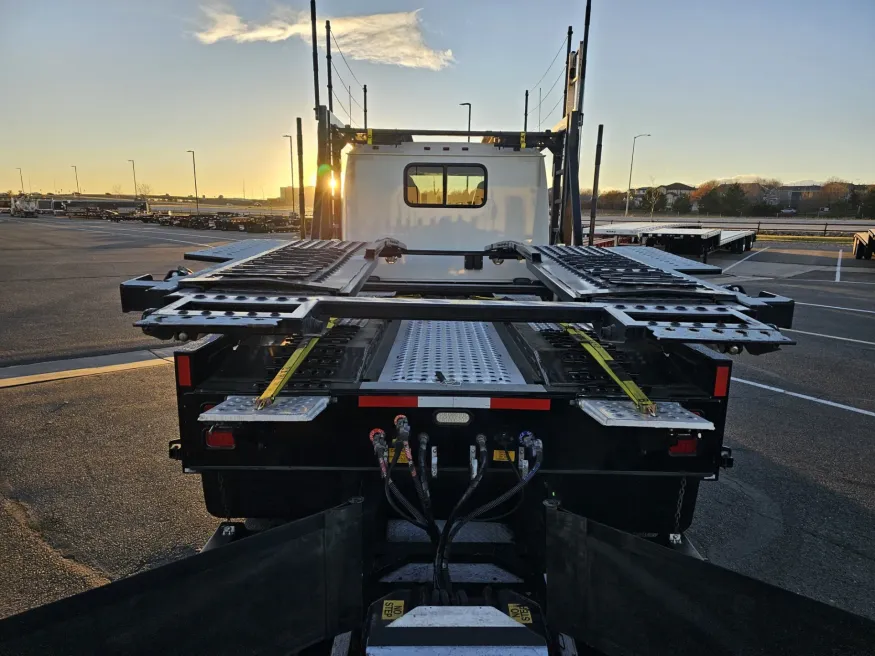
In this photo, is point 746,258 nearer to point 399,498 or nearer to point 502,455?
point 502,455

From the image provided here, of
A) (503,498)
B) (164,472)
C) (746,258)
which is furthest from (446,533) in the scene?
(746,258)

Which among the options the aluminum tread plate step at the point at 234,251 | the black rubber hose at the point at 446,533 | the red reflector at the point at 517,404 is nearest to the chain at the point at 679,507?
the red reflector at the point at 517,404

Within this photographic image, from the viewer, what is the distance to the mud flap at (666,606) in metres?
1.89

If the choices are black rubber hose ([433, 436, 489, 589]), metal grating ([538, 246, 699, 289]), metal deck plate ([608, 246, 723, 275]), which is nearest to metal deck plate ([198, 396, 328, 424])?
black rubber hose ([433, 436, 489, 589])

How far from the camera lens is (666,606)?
2.10 meters

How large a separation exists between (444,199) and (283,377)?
403 cm

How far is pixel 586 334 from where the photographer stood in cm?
337

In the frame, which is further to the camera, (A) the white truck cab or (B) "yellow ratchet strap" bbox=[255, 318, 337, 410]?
(A) the white truck cab

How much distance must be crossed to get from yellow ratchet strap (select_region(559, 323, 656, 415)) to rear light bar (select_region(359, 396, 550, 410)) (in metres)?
0.35

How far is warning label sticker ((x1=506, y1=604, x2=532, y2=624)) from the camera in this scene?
87.8 inches

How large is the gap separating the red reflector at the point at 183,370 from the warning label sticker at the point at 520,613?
1.70 metres

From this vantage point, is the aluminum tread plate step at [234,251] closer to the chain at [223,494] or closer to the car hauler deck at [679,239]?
the chain at [223,494]

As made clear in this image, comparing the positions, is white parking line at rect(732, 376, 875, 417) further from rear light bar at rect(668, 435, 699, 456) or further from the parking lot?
rear light bar at rect(668, 435, 699, 456)

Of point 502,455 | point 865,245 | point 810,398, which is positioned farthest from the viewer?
point 865,245
